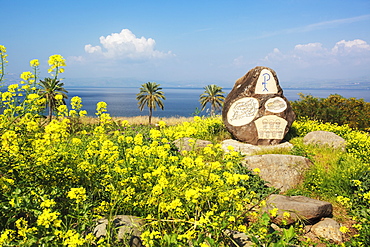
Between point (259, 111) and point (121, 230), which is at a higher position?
point (259, 111)

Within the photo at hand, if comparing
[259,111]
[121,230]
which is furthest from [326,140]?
[121,230]

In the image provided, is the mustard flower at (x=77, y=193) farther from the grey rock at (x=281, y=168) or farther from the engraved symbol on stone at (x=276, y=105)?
the engraved symbol on stone at (x=276, y=105)

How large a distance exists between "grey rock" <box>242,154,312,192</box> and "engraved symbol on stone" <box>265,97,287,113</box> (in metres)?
3.02

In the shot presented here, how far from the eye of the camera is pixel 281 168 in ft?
21.8

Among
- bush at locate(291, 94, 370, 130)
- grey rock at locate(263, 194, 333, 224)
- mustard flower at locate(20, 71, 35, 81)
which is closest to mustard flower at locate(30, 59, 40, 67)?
mustard flower at locate(20, 71, 35, 81)

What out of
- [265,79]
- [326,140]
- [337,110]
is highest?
[265,79]

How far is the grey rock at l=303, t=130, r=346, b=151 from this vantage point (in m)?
8.91

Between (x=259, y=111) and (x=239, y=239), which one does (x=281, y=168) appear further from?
(x=239, y=239)

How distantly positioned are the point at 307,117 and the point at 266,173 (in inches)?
352

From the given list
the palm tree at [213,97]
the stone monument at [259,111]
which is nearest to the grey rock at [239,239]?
the stone monument at [259,111]

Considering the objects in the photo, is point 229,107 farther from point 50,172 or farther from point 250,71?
point 50,172

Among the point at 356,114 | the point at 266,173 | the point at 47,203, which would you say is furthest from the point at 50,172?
the point at 356,114

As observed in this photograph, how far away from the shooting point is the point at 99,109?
4633mm

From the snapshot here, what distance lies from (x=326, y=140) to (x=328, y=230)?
4.84 metres
